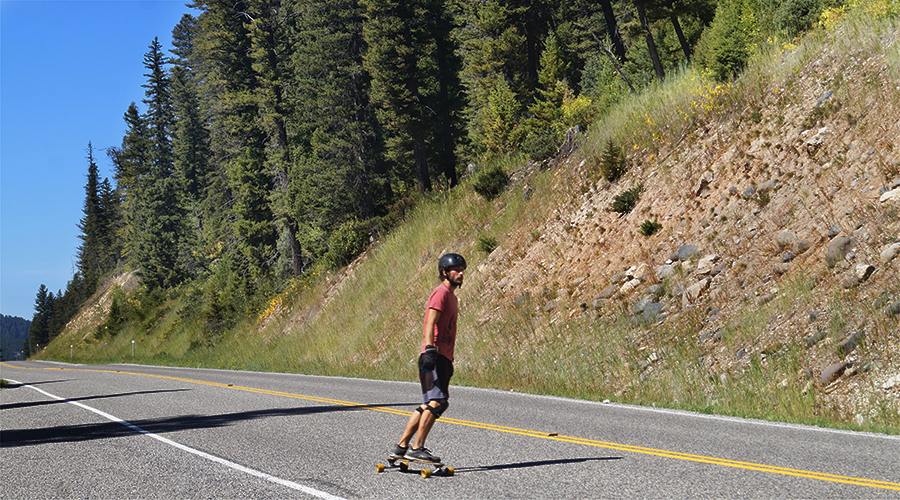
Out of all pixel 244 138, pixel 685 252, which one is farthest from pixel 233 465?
pixel 244 138

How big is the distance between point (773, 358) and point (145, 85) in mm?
81333

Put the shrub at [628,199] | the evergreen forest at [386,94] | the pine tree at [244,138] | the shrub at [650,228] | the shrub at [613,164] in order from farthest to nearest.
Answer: the pine tree at [244,138]
the evergreen forest at [386,94]
the shrub at [613,164]
the shrub at [628,199]
the shrub at [650,228]

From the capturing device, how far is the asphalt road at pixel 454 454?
218 inches

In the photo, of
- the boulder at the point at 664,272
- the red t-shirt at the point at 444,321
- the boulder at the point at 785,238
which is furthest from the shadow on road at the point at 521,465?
the boulder at the point at 664,272

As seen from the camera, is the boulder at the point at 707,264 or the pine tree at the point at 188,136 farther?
the pine tree at the point at 188,136

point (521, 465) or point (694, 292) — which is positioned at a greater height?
point (521, 465)

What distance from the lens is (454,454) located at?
7180 mm

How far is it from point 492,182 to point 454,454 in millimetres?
19053

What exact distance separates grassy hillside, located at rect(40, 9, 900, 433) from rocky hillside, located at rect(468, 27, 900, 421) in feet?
0.13

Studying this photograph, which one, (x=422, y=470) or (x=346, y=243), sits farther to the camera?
(x=346, y=243)

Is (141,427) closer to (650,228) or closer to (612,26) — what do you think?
(650,228)

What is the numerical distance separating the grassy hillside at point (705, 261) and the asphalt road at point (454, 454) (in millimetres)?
1868

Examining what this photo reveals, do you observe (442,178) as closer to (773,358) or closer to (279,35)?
(279,35)

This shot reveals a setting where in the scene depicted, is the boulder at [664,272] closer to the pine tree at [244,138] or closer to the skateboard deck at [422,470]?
the skateboard deck at [422,470]
